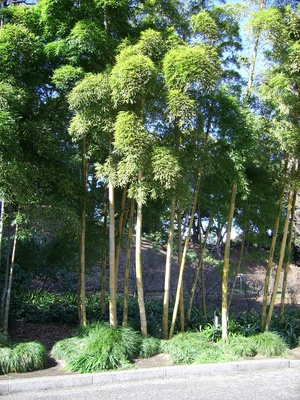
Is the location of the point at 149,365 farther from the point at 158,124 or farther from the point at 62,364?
the point at 158,124

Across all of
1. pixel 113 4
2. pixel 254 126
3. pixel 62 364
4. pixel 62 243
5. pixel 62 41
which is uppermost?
pixel 113 4

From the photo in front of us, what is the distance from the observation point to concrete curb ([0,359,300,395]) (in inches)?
160

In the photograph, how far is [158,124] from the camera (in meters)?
5.41

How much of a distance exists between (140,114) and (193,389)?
11.3 ft

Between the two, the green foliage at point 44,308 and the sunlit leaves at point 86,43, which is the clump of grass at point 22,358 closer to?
the green foliage at point 44,308

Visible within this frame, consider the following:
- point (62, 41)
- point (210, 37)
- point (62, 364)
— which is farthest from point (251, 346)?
point (62, 41)

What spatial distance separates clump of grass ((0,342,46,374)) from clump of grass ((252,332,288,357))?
291 cm

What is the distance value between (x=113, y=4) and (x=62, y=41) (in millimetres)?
930

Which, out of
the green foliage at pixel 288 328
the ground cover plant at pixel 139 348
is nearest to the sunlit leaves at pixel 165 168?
the ground cover plant at pixel 139 348

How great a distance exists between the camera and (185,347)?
499cm

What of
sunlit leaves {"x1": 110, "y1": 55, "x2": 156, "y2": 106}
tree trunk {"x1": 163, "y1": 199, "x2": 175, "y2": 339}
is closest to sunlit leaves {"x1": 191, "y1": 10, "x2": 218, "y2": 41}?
sunlit leaves {"x1": 110, "y1": 55, "x2": 156, "y2": 106}

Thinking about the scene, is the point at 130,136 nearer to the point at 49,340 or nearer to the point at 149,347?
the point at 149,347

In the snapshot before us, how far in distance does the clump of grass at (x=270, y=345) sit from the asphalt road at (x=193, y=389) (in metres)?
0.64

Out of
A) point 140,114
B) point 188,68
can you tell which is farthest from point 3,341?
point 188,68
